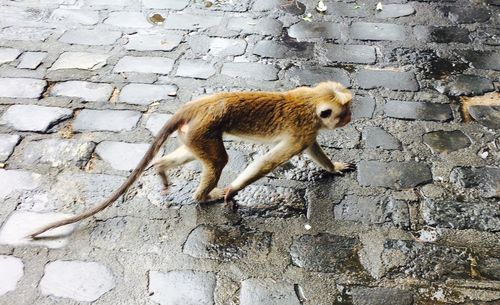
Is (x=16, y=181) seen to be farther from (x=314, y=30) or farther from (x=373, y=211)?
(x=314, y=30)

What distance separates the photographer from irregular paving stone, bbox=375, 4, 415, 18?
6773 mm

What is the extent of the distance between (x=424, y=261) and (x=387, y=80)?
2.32 metres

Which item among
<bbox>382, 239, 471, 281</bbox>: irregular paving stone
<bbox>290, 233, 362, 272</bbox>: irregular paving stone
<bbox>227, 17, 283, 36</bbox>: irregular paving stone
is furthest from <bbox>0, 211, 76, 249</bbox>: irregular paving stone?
<bbox>227, 17, 283, 36</bbox>: irregular paving stone

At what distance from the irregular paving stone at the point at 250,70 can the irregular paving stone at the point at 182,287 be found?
2.49m

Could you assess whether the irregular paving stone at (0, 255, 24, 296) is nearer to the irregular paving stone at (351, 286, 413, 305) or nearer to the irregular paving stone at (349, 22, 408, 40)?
the irregular paving stone at (351, 286, 413, 305)

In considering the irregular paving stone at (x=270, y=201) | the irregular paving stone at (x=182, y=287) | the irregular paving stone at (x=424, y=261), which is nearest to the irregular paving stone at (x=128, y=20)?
the irregular paving stone at (x=270, y=201)

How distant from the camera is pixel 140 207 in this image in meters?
4.21

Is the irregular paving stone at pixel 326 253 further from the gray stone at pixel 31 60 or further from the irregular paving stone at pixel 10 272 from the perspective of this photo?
the gray stone at pixel 31 60

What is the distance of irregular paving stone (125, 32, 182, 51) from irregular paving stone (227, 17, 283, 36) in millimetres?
694

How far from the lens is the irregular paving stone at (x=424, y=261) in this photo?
12.3 feet

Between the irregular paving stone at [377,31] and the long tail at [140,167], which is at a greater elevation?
the long tail at [140,167]

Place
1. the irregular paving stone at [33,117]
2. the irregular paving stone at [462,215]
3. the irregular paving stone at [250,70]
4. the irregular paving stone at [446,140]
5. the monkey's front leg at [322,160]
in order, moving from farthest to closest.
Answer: the irregular paving stone at [250,70]
the irregular paving stone at [33,117]
the irregular paving stone at [446,140]
the monkey's front leg at [322,160]
the irregular paving stone at [462,215]

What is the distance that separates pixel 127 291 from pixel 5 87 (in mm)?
2812

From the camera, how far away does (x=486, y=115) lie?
16.9 ft
